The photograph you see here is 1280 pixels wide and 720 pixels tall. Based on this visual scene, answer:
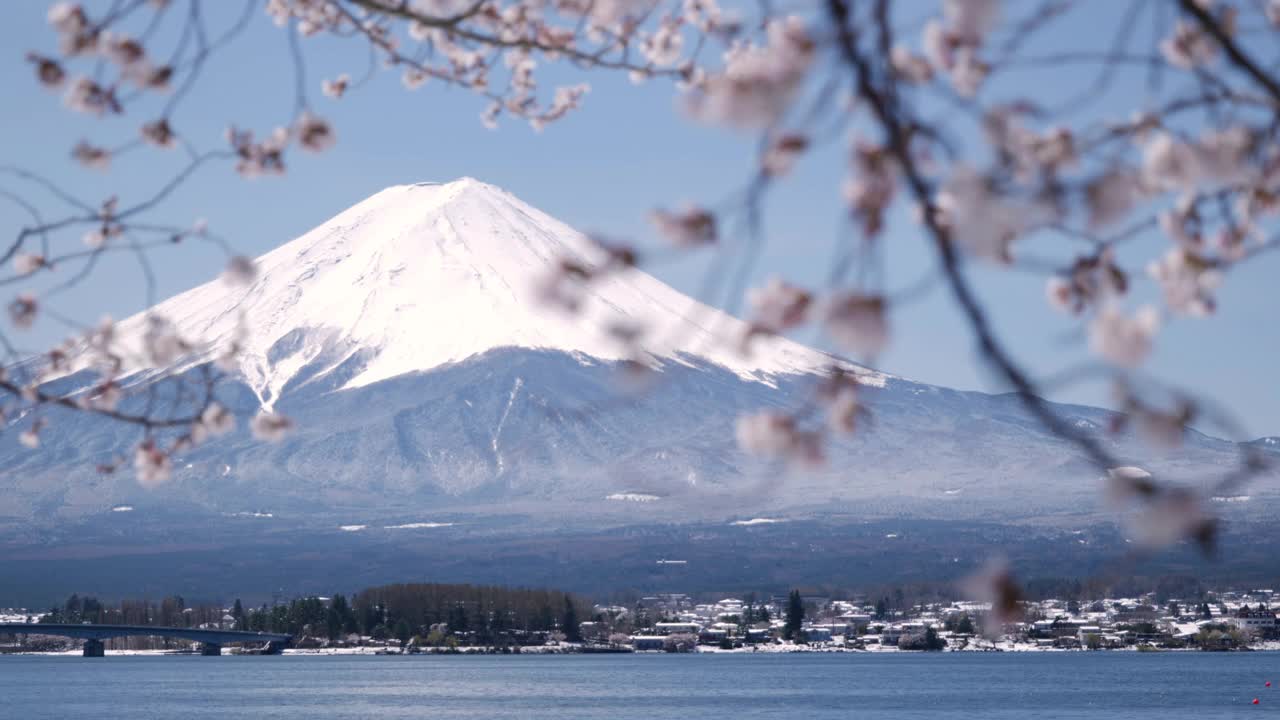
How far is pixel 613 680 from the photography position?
65.2 m

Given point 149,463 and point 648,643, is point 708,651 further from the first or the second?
point 149,463

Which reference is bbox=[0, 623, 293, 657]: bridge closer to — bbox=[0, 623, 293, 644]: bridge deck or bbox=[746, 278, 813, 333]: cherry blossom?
bbox=[0, 623, 293, 644]: bridge deck

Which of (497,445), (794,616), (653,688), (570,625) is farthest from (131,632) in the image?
(497,445)

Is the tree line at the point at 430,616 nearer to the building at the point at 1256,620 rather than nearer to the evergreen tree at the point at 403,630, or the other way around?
the evergreen tree at the point at 403,630

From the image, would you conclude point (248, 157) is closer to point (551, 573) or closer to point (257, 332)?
point (551, 573)

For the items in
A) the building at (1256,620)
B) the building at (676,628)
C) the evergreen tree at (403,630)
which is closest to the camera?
the evergreen tree at (403,630)

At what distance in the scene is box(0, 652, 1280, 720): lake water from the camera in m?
43.2

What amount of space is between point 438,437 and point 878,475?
5194 centimetres

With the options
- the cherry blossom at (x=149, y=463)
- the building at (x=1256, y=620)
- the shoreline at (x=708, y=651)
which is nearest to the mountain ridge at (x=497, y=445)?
the building at (x=1256, y=620)

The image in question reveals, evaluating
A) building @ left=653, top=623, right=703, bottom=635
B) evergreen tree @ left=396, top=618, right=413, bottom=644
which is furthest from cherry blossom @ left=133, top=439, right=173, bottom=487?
building @ left=653, top=623, right=703, bottom=635

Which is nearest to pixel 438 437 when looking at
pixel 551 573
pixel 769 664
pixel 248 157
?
pixel 551 573

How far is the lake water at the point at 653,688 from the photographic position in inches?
1702

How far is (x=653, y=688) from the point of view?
56406 millimetres

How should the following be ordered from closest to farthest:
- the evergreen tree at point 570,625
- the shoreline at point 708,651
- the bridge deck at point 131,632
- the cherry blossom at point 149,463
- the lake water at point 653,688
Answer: the cherry blossom at point 149,463, the lake water at point 653,688, the bridge deck at point 131,632, the evergreen tree at point 570,625, the shoreline at point 708,651
